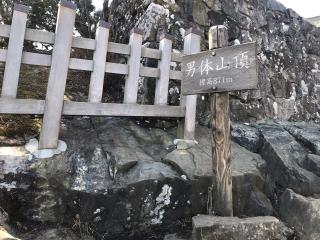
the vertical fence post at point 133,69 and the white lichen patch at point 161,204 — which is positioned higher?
the vertical fence post at point 133,69

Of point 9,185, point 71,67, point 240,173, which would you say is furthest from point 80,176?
point 240,173

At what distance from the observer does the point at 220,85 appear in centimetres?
330

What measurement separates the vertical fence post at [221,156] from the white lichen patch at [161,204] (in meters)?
0.52

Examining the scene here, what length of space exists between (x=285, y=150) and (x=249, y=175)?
4.19ft

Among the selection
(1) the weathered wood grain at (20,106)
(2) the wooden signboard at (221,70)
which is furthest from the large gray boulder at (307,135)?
(1) the weathered wood grain at (20,106)

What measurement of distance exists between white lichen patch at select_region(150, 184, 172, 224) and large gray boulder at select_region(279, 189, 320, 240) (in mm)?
1420

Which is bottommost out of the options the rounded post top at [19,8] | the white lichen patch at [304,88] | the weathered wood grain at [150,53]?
the weathered wood grain at [150,53]

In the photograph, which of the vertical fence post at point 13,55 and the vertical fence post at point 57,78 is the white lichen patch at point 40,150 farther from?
the vertical fence post at point 13,55

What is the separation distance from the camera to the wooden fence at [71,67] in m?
3.46

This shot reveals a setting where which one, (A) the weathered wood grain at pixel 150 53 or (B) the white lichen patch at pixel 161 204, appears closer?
(B) the white lichen patch at pixel 161 204

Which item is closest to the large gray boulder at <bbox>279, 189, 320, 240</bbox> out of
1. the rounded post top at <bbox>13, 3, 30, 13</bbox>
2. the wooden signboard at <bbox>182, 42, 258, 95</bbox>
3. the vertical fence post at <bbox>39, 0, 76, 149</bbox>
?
the wooden signboard at <bbox>182, 42, 258, 95</bbox>

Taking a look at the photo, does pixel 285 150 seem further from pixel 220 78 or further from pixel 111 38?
pixel 111 38

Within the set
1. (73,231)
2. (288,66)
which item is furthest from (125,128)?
(288,66)

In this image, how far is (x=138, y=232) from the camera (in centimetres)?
348
